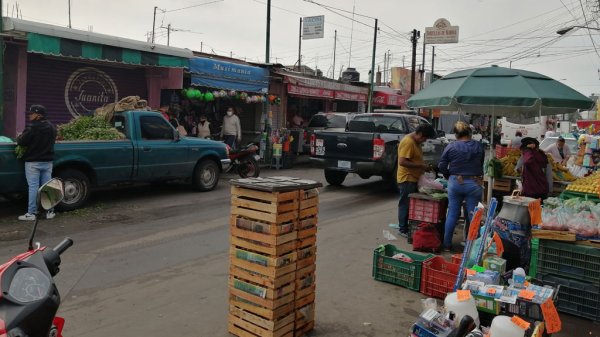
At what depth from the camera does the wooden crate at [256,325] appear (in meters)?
3.79

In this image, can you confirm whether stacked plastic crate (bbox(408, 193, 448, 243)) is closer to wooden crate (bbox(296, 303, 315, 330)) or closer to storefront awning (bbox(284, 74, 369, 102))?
wooden crate (bbox(296, 303, 315, 330))

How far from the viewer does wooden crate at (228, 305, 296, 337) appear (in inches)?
149

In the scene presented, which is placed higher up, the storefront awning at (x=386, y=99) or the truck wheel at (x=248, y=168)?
the storefront awning at (x=386, y=99)

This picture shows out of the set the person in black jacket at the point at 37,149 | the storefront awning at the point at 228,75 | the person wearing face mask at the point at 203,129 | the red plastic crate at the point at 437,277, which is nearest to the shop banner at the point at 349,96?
the storefront awning at the point at 228,75

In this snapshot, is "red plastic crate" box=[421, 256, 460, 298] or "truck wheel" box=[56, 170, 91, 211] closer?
"red plastic crate" box=[421, 256, 460, 298]

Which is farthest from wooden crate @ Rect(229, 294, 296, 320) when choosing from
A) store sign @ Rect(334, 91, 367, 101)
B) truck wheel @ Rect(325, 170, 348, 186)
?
store sign @ Rect(334, 91, 367, 101)

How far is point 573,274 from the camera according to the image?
4832mm

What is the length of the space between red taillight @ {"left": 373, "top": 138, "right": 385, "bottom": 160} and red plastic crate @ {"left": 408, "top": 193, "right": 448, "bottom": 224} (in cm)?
402

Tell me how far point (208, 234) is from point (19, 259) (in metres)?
5.32

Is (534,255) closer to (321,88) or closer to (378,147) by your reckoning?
(378,147)

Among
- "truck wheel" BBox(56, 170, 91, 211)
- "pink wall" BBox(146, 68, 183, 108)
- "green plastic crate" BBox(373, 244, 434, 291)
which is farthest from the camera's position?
"pink wall" BBox(146, 68, 183, 108)

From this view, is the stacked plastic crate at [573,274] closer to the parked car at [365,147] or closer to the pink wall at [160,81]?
the parked car at [365,147]

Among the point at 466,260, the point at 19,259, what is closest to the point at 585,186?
the point at 466,260

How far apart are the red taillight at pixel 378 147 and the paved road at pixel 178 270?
1399 mm
